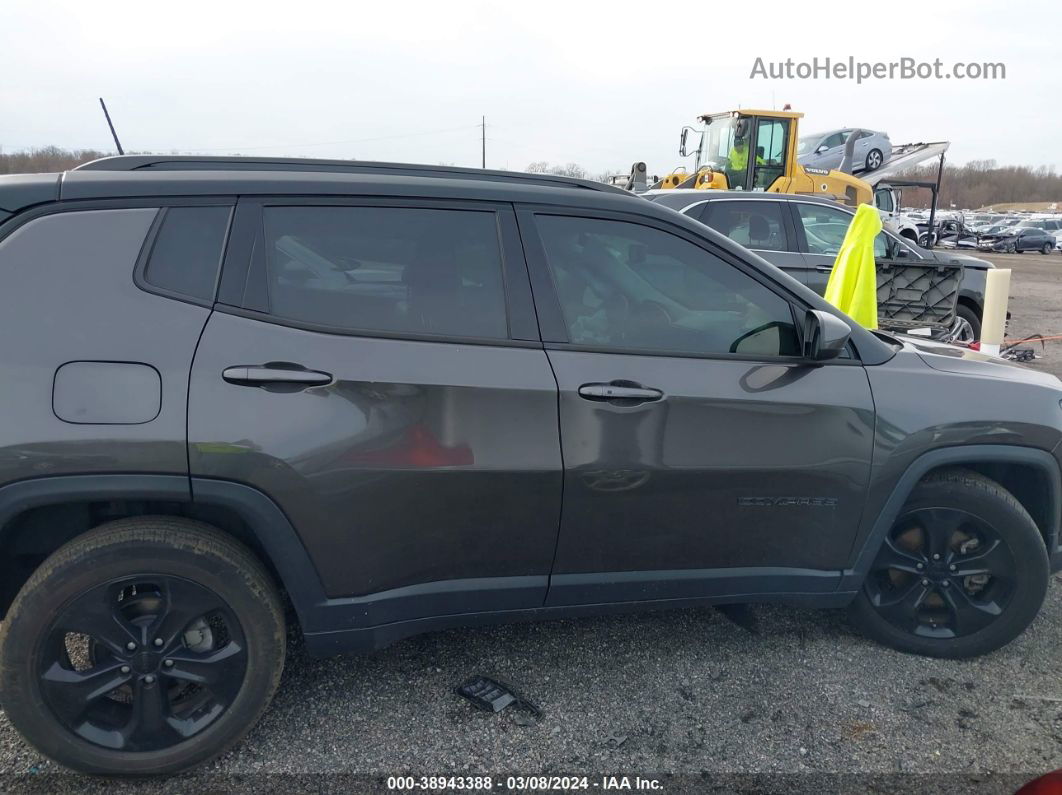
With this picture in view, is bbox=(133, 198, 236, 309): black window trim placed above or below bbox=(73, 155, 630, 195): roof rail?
below

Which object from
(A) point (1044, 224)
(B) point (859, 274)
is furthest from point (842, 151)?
(A) point (1044, 224)

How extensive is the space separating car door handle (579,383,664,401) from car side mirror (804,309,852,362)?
1.96 ft

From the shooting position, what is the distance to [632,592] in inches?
113

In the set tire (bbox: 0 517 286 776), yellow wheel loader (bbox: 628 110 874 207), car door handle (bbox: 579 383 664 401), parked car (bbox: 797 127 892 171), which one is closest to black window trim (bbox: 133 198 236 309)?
tire (bbox: 0 517 286 776)

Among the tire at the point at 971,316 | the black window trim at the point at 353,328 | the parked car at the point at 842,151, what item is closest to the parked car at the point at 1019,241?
the parked car at the point at 842,151

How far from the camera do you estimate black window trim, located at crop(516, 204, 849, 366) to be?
2.69 meters

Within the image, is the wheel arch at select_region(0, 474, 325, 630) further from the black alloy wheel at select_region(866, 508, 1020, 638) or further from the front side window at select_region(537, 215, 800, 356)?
the black alloy wheel at select_region(866, 508, 1020, 638)

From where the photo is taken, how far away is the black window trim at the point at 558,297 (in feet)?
8.83

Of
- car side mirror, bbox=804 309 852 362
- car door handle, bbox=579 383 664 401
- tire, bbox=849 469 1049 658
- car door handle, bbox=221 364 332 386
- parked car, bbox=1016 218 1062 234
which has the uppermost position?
parked car, bbox=1016 218 1062 234

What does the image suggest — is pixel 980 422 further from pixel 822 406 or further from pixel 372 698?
pixel 372 698

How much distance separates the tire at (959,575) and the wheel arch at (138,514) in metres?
2.24

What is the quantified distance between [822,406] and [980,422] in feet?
2.31

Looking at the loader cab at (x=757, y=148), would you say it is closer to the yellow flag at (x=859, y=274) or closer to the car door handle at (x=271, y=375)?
the yellow flag at (x=859, y=274)

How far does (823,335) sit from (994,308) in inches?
216
